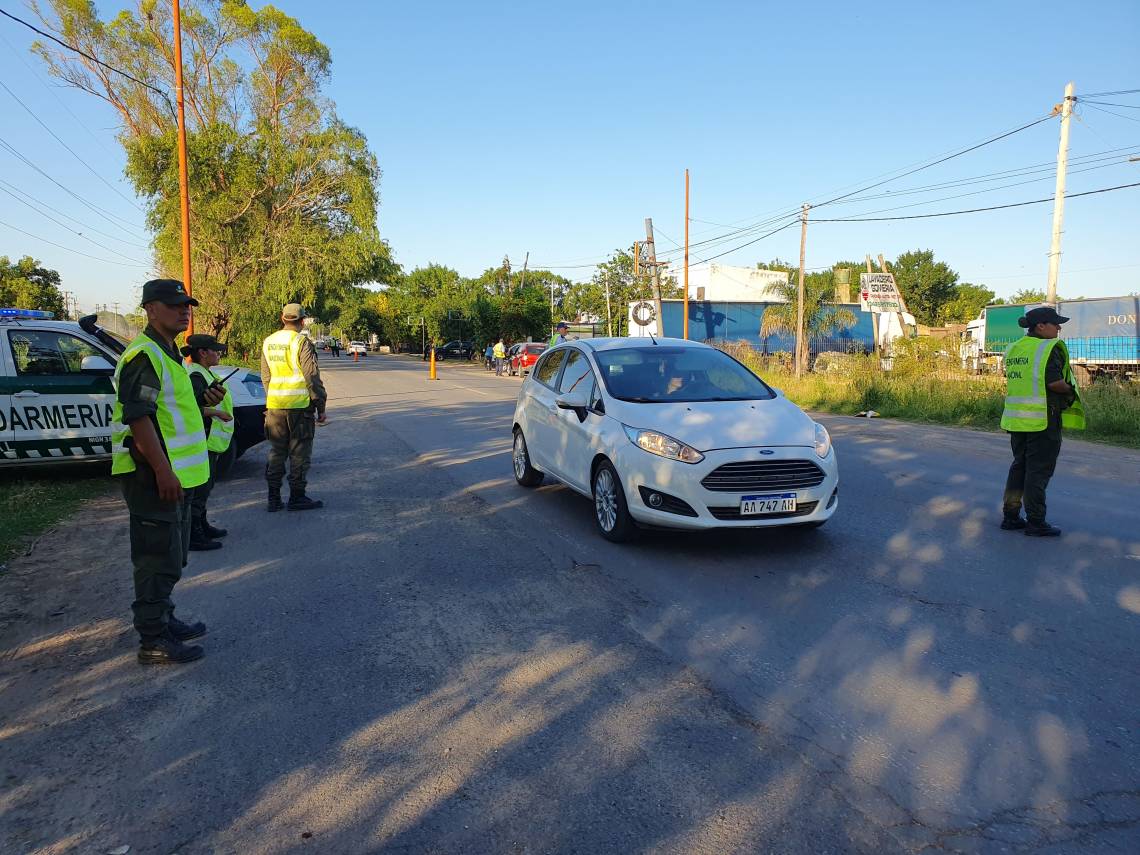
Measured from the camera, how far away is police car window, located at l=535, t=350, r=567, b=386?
8.31 metres

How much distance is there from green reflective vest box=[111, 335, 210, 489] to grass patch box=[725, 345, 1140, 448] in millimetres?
13375

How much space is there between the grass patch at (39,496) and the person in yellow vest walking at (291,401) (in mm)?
1989

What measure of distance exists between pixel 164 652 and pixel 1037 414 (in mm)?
6475

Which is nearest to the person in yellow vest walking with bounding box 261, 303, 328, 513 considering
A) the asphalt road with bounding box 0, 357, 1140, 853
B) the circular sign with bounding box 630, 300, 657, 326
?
the asphalt road with bounding box 0, 357, 1140, 853

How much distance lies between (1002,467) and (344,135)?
35.2 meters

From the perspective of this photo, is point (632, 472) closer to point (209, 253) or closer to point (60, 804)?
point (60, 804)

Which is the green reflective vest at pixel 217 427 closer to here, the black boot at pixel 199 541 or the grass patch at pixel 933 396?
the black boot at pixel 199 541

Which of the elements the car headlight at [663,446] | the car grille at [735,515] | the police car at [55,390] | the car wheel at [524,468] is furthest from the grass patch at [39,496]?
the car grille at [735,515]

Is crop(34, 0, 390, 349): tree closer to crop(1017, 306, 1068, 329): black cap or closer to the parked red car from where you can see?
the parked red car

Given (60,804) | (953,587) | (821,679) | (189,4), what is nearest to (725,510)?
(953,587)

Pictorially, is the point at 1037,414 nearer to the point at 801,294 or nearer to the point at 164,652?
the point at 164,652

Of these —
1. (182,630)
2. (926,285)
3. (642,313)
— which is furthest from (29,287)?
(926,285)

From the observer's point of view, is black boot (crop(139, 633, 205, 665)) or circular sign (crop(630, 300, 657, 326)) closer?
black boot (crop(139, 633, 205, 665))

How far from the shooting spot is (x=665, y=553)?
6172mm
